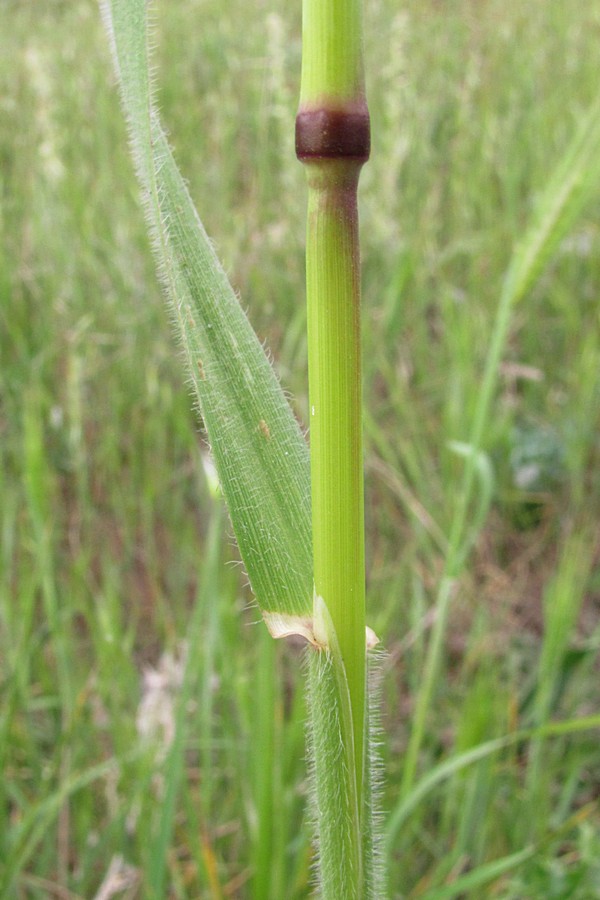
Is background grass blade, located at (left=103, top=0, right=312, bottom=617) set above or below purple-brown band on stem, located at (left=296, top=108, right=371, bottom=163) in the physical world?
below

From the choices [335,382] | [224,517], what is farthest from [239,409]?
[224,517]

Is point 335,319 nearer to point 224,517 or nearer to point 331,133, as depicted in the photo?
point 331,133

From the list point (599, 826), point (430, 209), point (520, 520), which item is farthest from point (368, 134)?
point (430, 209)

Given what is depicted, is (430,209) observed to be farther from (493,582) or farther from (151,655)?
(151,655)

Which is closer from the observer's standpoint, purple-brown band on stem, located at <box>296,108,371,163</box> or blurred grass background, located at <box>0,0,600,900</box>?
purple-brown band on stem, located at <box>296,108,371,163</box>

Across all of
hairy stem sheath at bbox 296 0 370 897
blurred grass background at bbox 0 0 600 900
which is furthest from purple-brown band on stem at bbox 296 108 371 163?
blurred grass background at bbox 0 0 600 900

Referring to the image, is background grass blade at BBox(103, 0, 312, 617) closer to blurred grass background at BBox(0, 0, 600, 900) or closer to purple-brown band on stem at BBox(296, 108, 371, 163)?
purple-brown band on stem at BBox(296, 108, 371, 163)
